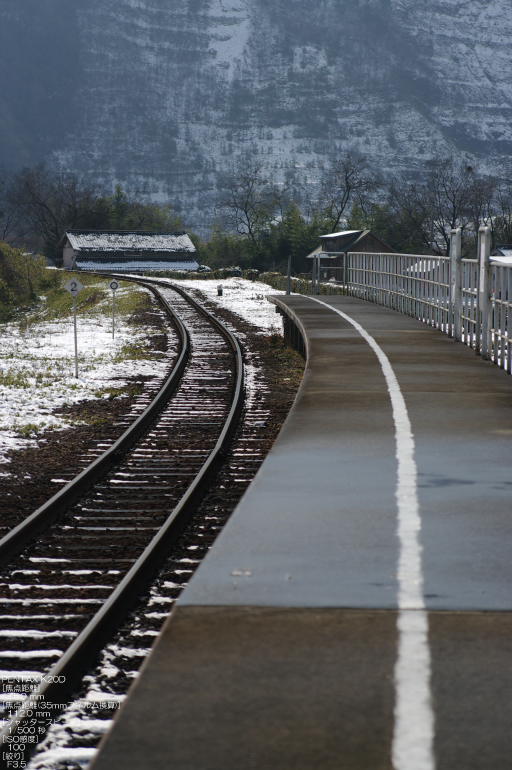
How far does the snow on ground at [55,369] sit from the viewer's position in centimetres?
1479

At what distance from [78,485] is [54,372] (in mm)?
11118

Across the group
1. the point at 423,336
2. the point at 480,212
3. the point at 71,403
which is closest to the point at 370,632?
the point at 71,403

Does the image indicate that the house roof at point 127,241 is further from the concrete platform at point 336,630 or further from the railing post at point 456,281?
the concrete platform at point 336,630

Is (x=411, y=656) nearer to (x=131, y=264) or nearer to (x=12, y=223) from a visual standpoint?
(x=131, y=264)

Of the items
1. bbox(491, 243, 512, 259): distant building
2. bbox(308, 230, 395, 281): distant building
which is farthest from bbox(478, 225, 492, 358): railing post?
bbox(308, 230, 395, 281): distant building

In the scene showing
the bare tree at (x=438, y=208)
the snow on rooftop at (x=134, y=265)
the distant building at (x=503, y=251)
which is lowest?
the snow on rooftop at (x=134, y=265)

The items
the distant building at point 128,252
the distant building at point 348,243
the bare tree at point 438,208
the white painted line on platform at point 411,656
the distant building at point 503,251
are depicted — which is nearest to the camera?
the white painted line on platform at point 411,656

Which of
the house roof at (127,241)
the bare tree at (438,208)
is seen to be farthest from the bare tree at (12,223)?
the bare tree at (438,208)

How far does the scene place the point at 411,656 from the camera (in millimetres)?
3943

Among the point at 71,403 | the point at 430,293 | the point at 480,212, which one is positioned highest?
the point at 480,212

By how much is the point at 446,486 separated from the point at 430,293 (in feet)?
47.2

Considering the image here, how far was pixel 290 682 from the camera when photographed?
12.2 ft

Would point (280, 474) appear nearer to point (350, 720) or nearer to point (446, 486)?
point (446, 486)

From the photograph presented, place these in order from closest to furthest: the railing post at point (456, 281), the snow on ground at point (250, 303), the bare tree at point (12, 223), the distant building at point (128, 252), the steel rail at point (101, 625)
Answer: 1. the steel rail at point (101, 625)
2. the railing post at point (456, 281)
3. the snow on ground at point (250, 303)
4. the distant building at point (128, 252)
5. the bare tree at point (12, 223)
